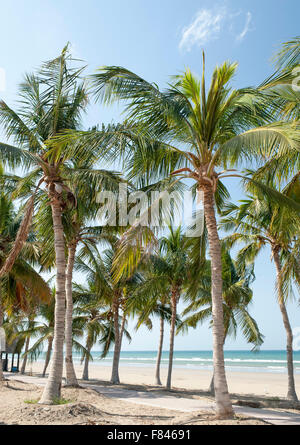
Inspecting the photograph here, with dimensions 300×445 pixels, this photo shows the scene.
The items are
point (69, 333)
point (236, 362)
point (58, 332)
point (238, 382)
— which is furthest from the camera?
point (236, 362)

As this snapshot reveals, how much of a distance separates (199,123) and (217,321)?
370 centimetres

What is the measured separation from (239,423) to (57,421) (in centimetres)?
309

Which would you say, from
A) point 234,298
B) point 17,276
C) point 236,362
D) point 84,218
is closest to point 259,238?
point 234,298

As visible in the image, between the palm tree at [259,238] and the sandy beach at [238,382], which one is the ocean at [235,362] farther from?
the palm tree at [259,238]

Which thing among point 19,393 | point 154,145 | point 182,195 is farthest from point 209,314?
point 154,145

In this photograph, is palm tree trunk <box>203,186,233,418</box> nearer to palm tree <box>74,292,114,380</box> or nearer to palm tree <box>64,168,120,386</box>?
palm tree <box>64,168,120,386</box>

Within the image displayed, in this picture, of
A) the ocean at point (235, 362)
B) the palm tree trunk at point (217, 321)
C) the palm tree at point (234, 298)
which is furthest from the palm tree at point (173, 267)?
the ocean at point (235, 362)

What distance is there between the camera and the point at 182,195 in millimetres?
8773

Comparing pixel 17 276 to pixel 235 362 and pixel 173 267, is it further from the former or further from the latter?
pixel 235 362

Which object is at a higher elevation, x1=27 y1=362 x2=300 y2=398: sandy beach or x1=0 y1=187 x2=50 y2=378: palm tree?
x1=0 y1=187 x2=50 y2=378: palm tree

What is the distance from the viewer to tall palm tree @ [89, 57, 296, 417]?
746 centimetres

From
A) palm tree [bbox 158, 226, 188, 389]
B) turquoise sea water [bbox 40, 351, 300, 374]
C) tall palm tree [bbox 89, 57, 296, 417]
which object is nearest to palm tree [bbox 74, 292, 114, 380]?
palm tree [bbox 158, 226, 188, 389]

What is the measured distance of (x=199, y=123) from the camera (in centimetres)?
780

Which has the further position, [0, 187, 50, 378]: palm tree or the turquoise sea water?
the turquoise sea water
